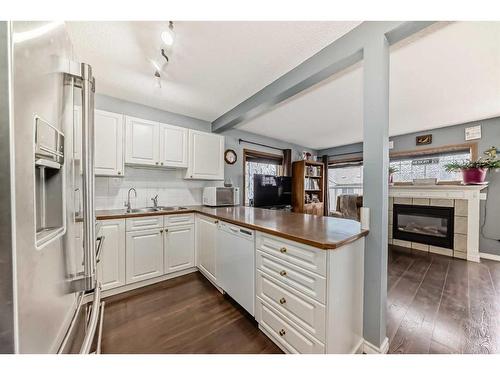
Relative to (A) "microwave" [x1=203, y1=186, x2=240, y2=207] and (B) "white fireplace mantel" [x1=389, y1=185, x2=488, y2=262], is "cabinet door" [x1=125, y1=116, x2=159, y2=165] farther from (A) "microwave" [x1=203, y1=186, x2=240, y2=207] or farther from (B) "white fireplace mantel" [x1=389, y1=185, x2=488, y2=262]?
(B) "white fireplace mantel" [x1=389, y1=185, x2=488, y2=262]

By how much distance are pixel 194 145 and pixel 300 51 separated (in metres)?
1.84

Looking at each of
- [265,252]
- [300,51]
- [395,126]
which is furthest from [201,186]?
[395,126]

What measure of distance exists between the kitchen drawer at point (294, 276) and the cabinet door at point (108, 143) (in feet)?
6.51

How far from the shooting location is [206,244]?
92.0 inches

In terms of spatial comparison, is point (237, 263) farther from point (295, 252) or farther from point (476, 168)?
point (476, 168)

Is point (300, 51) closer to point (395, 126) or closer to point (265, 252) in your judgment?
point (265, 252)

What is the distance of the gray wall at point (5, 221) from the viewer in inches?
15.2

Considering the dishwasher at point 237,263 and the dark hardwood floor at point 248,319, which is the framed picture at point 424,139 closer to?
the dark hardwood floor at point 248,319

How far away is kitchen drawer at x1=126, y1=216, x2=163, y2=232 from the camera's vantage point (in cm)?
212

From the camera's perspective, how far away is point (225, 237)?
6.41 ft

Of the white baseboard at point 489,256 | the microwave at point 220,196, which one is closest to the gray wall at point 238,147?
the microwave at point 220,196

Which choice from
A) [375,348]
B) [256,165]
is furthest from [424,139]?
[375,348]

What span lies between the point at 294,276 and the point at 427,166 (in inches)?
162

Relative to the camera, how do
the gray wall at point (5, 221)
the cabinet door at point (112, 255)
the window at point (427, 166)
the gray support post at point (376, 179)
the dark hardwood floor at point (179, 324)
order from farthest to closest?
the window at point (427, 166)
the cabinet door at point (112, 255)
the dark hardwood floor at point (179, 324)
the gray support post at point (376, 179)
the gray wall at point (5, 221)
